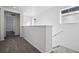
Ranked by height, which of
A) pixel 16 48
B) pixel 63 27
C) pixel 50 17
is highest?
pixel 50 17

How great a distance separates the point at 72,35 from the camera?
3.06 metres

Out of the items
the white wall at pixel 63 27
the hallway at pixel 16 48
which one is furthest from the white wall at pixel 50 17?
the hallway at pixel 16 48

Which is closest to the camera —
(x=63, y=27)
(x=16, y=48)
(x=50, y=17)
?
(x=16, y=48)

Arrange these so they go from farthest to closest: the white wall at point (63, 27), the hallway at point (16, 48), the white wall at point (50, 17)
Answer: the white wall at point (63, 27), the white wall at point (50, 17), the hallway at point (16, 48)

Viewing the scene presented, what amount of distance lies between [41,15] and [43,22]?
380 millimetres

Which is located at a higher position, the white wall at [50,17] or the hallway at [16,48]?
the white wall at [50,17]

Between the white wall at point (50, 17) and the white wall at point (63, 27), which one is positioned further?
the white wall at point (63, 27)

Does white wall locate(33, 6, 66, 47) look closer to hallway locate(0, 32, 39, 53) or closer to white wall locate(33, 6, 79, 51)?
white wall locate(33, 6, 79, 51)

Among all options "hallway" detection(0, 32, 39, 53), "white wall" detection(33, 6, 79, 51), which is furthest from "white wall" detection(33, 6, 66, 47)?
"hallway" detection(0, 32, 39, 53)

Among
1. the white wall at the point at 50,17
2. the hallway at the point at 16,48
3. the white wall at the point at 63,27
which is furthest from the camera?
the white wall at the point at 63,27

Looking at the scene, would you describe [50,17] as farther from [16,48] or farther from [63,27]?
[16,48]

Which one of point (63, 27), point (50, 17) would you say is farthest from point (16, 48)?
point (63, 27)

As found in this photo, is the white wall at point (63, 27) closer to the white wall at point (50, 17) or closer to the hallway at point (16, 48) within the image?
the white wall at point (50, 17)
